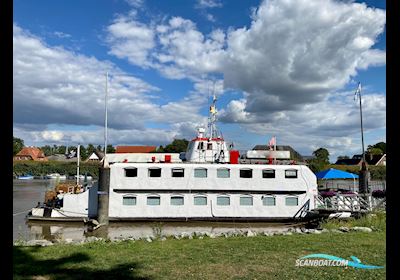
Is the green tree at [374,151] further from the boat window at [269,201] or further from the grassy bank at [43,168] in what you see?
the boat window at [269,201]

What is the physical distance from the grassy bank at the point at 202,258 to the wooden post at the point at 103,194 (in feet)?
37.7

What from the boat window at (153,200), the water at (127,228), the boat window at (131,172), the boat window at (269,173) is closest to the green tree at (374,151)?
the boat window at (269,173)

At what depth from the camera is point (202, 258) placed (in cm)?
1062

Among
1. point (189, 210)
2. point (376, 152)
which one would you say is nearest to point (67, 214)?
point (189, 210)

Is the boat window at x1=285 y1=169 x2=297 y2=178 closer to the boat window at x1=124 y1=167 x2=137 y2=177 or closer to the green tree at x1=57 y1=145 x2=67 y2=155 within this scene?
the boat window at x1=124 y1=167 x2=137 y2=177

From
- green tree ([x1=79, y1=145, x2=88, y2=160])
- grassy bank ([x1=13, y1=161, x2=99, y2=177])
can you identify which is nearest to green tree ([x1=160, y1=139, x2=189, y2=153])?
grassy bank ([x1=13, y1=161, x2=99, y2=177])

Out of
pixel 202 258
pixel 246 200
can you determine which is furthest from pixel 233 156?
pixel 202 258

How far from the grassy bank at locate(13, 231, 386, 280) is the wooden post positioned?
1151cm

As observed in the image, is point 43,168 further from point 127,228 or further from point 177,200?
point 177,200

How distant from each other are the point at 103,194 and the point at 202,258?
1553 centimetres

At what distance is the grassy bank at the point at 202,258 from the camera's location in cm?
888

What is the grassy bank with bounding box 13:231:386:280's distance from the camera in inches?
350

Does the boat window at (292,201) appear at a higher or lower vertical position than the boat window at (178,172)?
lower
